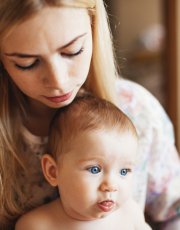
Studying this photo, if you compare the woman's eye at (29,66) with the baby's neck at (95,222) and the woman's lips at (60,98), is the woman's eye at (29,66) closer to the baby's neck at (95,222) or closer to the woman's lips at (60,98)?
the woman's lips at (60,98)

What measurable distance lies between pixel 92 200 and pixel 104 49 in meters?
0.31

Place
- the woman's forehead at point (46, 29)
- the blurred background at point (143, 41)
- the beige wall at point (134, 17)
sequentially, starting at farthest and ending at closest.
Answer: the beige wall at point (134, 17) < the blurred background at point (143, 41) < the woman's forehead at point (46, 29)

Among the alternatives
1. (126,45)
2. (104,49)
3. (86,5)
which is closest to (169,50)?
(104,49)

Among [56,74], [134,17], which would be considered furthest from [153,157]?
[134,17]

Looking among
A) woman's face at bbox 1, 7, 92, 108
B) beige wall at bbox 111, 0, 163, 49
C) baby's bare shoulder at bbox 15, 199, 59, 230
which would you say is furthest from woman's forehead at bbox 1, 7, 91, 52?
beige wall at bbox 111, 0, 163, 49

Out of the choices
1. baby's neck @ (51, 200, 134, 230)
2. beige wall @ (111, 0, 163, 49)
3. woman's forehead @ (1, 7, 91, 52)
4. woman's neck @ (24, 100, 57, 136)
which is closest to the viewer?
woman's forehead @ (1, 7, 91, 52)

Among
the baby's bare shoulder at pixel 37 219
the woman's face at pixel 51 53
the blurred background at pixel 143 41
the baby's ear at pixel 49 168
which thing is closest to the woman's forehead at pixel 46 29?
the woman's face at pixel 51 53

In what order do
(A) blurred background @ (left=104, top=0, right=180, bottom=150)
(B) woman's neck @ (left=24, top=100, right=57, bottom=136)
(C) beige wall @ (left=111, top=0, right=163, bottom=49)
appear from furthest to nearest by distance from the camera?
(C) beige wall @ (left=111, top=0, right=163, bottom=49) → (A) blurred background @ (left=104, top=0, right=180, bottom=150) → (B) woman's neck @ (left=24, top=100, right=57, bottom=136)

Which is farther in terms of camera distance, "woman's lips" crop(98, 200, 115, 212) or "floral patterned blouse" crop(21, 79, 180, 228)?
"floral patterned blouse" crop(21, 79, 180, 228)

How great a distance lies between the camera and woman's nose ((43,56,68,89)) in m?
0.85

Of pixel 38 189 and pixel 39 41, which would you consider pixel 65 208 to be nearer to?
pixel 38 189

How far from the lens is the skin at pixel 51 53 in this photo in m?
0.82

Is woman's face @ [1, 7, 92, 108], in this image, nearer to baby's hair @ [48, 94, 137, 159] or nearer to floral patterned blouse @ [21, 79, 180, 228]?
baby's hair @ [48, 94, 137, 159]

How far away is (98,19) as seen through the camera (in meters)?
0.94
